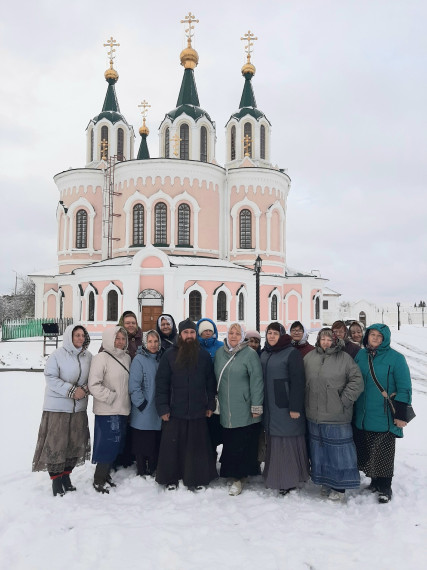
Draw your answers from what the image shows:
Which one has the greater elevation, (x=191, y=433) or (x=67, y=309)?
(x=67, y=309)

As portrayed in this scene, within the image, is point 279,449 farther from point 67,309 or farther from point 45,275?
point 45,275

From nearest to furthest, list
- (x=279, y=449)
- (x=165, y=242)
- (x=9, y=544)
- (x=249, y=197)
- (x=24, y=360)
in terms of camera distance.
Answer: (x=9, y=544) < (x=279, y=449) < (x=24, y=360) < (x=165, y=242) < (x=249, y=197)

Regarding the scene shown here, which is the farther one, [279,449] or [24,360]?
[24,360]

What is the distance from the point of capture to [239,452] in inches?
188

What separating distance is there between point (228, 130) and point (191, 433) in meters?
28.1

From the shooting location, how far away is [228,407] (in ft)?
15.6

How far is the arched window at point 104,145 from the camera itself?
28.5 m

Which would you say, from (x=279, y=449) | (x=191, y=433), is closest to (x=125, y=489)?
(x=191, y=433)

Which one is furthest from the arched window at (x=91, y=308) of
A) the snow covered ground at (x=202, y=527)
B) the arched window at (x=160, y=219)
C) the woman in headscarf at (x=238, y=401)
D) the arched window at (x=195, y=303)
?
the woman in headscarf at (x=238, y=401)

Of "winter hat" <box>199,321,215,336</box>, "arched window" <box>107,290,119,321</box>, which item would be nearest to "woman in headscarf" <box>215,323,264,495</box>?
"winter hat" <box>199,321,215,336</box>

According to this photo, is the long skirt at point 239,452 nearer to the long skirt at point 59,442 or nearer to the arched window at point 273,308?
the long skirt at point 59,442

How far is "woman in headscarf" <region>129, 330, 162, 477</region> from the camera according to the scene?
4.79 m

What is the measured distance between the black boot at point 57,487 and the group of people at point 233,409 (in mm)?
13

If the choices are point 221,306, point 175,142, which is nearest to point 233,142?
point 175,142
